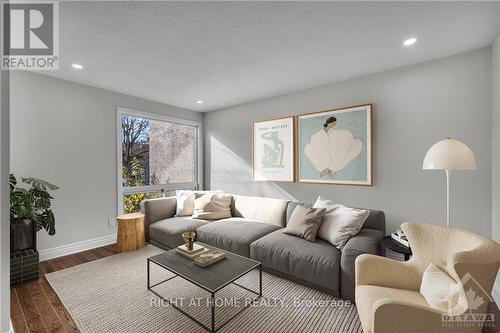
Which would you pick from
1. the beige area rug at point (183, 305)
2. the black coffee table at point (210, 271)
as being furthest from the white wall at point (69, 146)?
the black coffee table at point (210, 271)

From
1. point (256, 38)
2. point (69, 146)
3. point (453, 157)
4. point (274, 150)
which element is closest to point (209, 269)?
point (256, 38)

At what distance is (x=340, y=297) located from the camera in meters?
2.11

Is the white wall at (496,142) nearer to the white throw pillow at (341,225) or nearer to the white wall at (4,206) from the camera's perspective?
the white throw pillow at (341,225)

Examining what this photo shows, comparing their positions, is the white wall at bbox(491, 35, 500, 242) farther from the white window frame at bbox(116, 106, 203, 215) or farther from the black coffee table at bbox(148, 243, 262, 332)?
the white window frame at bbox(116, 106, 203, 215)

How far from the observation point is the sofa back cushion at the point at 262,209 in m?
3.27

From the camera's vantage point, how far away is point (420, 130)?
2705mm

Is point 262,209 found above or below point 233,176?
below

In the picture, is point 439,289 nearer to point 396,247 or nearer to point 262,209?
point 396,247

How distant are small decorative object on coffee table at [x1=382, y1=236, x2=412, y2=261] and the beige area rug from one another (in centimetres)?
66

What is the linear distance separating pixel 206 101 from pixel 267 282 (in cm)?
322

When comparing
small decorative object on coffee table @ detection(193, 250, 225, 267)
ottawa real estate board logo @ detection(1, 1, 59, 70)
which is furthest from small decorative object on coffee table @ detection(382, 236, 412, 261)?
ottawa real estate board logo @ detection(1, 1, 59, 70)

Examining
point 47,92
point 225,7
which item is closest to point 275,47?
point 225,7

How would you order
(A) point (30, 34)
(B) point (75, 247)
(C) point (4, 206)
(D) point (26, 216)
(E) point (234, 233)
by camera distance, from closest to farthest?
1. (C) point (4, 206)
2. (A) point (30, 34)
3. (D) point (26, 216)
4. (E) point (234, 233)
5. (B) point (75, 247)

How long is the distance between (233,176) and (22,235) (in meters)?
3.08
